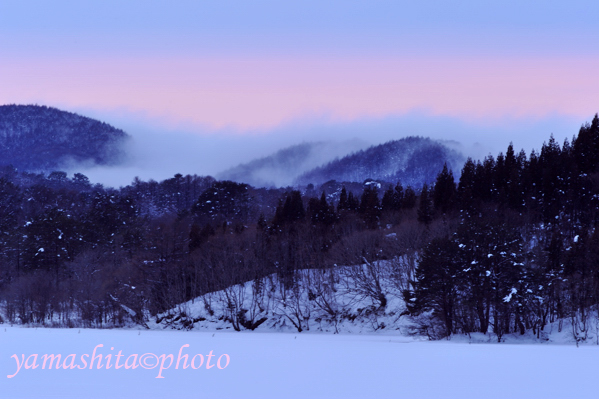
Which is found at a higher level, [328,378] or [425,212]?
[425,212]

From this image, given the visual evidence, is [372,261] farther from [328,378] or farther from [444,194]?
[328,378]

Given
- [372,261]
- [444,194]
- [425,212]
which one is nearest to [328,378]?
[372,261]

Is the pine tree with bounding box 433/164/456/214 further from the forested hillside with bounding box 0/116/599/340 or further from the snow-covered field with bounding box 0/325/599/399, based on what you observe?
the snow-covered field with bounding box 0/325/599/399

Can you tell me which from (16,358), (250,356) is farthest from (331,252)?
(16,358)

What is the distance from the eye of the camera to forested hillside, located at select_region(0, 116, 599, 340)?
125 feet

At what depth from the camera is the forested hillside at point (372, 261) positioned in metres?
38.1

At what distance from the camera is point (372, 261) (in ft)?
174

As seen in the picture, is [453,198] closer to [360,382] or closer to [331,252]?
[331,252]

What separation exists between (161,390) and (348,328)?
34.8 meters

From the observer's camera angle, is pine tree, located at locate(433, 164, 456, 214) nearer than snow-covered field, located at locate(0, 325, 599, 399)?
No

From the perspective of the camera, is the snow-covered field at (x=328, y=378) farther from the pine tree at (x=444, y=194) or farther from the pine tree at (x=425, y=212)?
the pine tree at (x=444, y=194)

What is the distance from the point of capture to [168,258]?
5850cm

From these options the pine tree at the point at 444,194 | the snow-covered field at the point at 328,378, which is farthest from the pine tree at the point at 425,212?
the snow-covered field at the point at 328,378

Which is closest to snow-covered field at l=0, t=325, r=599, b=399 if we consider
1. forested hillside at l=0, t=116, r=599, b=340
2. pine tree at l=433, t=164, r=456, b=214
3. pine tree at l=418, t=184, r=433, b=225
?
forested hillside at l=0, t=116, r=599, b=340
